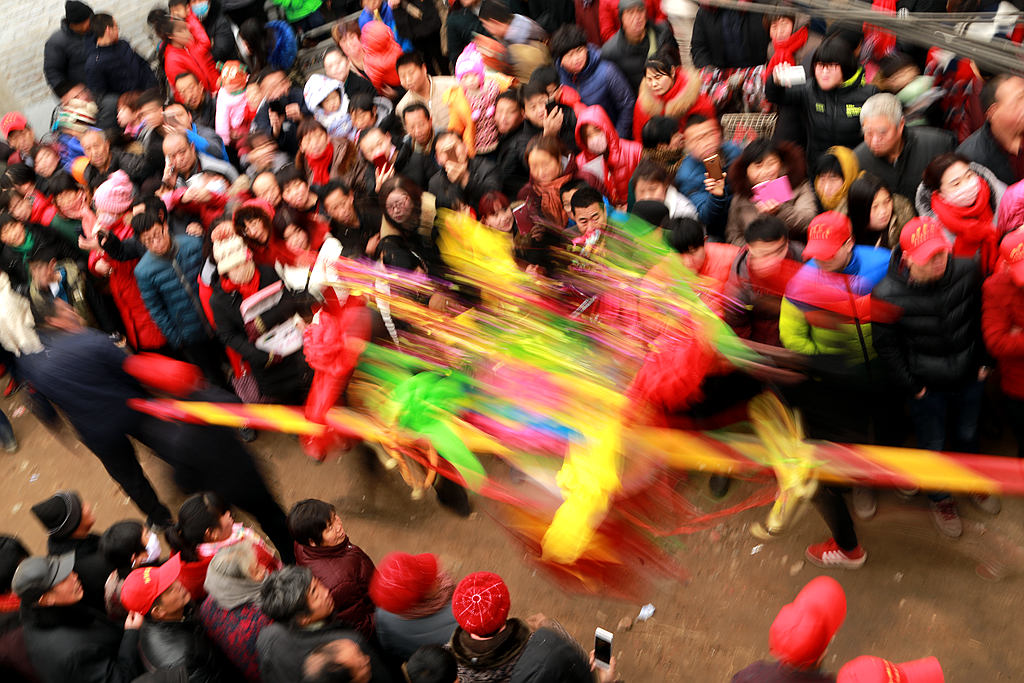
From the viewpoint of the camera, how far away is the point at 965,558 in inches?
154

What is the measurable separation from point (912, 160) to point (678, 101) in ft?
4.77

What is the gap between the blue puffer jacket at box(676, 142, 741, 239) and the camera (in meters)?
4.53

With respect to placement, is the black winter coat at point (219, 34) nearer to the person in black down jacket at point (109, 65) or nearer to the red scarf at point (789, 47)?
the person in black down jacket at point (109, 65)

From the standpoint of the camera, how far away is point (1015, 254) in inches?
130

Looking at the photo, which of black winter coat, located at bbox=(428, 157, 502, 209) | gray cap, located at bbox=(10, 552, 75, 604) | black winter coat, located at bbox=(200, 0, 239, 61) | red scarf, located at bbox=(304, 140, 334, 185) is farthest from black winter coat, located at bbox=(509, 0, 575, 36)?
gray cap, located at bbox=(10, 552, 75, 604)

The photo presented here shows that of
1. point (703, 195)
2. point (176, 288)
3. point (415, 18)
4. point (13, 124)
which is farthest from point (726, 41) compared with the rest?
point (13, 124)

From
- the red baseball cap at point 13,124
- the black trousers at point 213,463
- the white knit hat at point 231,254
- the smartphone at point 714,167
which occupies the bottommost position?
the black trousers at point 213,463

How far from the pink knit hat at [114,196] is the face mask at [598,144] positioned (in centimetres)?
323

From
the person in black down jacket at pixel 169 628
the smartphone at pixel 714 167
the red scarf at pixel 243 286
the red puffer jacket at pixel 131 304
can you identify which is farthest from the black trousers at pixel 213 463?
the smartphone at pixel 714 167

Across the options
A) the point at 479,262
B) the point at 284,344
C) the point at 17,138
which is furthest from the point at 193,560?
the point at 17,138

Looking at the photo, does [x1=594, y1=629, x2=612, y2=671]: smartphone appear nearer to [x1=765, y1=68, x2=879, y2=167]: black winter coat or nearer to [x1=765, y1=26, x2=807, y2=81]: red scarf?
[x1=765, y1=68, x2=879, y2=167]: black winter coat

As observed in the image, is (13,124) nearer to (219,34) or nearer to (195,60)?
(195,60)

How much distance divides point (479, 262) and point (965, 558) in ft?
8.50

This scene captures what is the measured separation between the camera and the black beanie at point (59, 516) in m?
3.74
